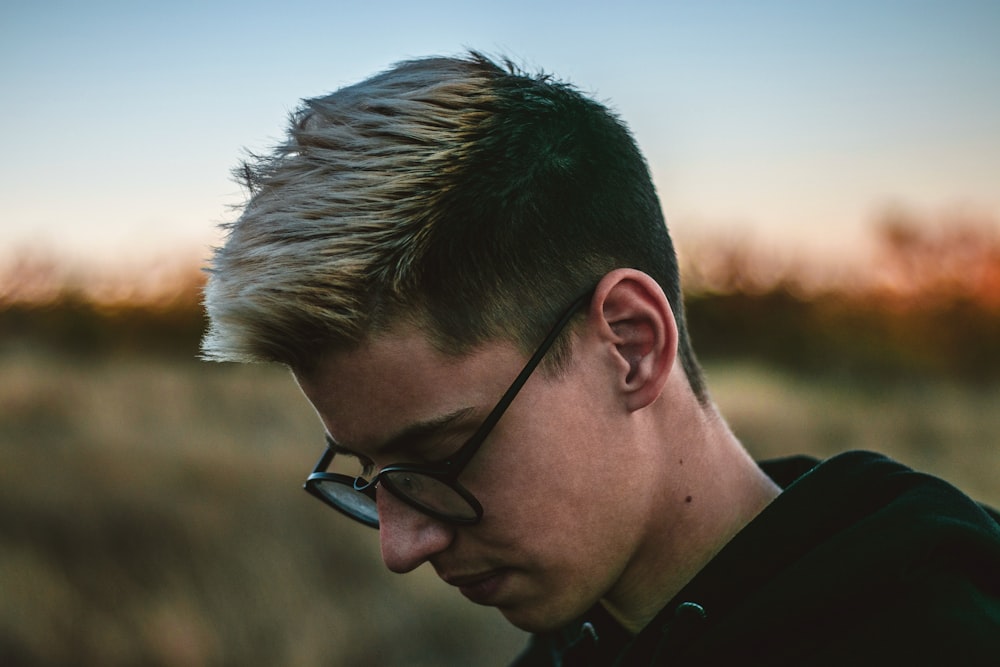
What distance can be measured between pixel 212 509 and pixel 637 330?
18.1 ft

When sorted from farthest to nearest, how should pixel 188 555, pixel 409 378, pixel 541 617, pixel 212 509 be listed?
pixel 212 509 < pixel 188 555 < pixel 541 617 < pixel 409 378

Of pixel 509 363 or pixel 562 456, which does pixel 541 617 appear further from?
pixel 509 363

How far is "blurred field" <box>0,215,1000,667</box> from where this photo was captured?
5.39 m

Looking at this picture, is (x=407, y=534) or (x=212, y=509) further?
(x=212, y=509)

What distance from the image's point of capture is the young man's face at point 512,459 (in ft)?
5.09

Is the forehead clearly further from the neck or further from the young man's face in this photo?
the neck

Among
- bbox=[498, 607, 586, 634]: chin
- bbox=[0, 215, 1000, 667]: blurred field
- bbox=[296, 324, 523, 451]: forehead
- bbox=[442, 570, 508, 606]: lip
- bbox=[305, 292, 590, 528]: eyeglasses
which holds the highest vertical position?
bbox=[296, 324, 523, 451]: forehead

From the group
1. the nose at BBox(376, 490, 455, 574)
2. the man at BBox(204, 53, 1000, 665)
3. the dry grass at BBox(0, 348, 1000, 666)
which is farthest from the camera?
the dry grass at BBox(0, 348, 1000, 666)

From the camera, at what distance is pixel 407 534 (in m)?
1.71

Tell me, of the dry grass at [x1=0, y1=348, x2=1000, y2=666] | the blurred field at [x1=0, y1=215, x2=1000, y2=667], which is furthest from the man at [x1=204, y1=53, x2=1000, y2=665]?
the dry grass at [x1=0, y1=348, x2=1000, y2=666]

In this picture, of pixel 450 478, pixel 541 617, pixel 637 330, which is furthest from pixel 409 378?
pixel 541 617

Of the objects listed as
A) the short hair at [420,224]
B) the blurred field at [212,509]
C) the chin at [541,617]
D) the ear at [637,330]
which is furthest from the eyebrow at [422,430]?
the blurred field at [212,509]

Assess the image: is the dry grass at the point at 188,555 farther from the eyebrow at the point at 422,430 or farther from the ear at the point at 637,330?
the ear at the point at 637,330

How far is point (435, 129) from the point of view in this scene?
5.39ft
